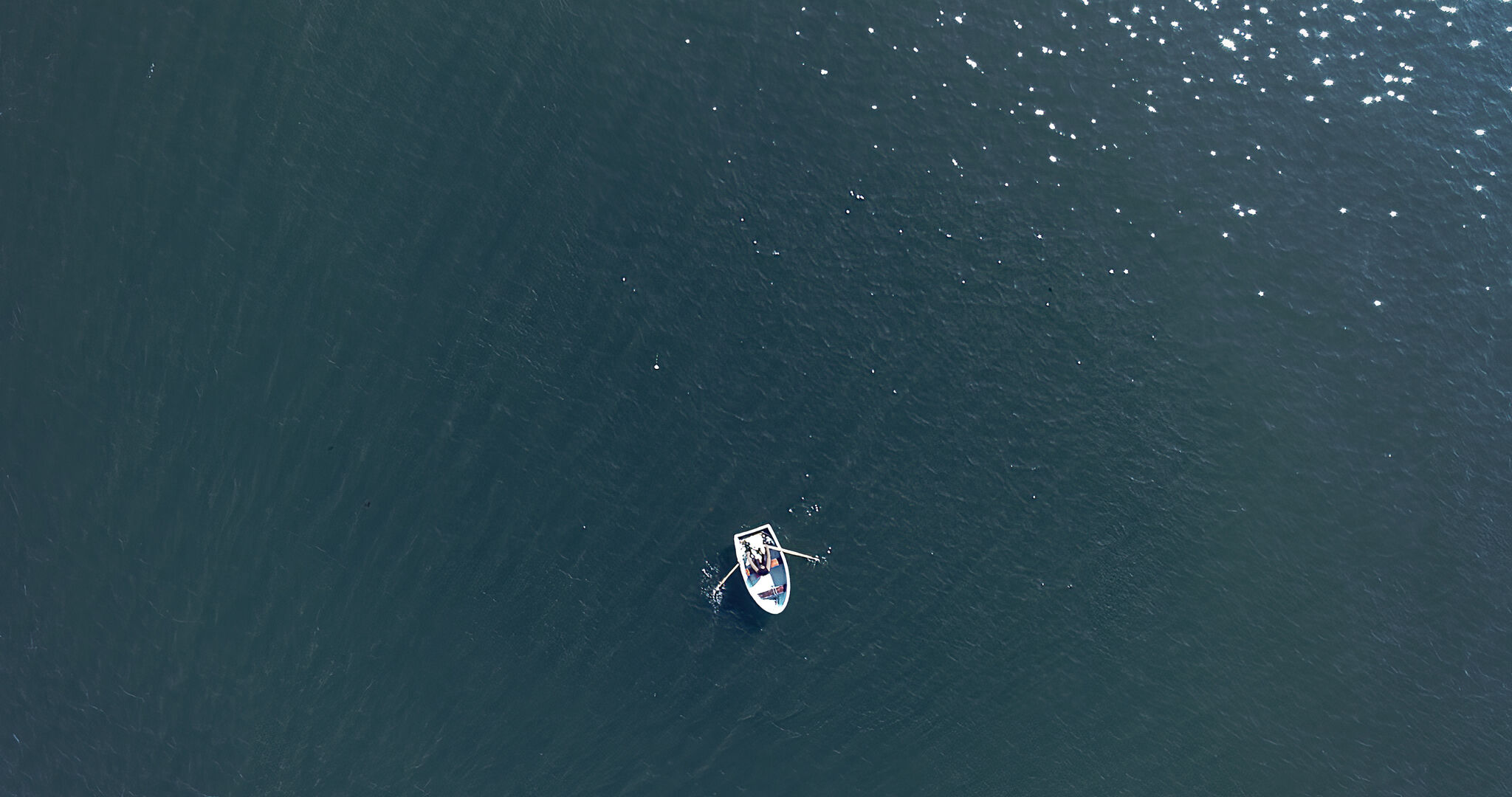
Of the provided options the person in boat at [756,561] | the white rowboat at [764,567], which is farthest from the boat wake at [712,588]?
the person in boat at [756,561]

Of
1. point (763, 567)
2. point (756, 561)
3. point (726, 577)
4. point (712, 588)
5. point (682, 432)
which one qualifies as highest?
point (682, 432)

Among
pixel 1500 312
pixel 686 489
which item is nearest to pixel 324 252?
pixel 686 489

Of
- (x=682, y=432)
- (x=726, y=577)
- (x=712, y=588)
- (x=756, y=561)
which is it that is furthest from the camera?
(x=682, y=432)

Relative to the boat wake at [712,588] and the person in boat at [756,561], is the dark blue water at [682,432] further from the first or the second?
the person in boat at [756,561]


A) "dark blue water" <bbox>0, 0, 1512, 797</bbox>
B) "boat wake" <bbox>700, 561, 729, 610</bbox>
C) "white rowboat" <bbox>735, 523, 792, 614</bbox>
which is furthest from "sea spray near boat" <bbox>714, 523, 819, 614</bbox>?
"dark blue water" <bbox>0, 0, 1512, 797</bbox>

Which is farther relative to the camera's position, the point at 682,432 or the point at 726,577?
the point at 682,432

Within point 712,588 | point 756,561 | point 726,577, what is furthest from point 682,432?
point 712,588

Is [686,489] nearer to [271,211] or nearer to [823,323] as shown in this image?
[823,323]

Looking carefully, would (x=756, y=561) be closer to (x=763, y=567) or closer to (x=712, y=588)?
(x=763, y=567)
